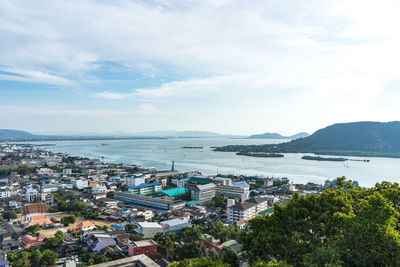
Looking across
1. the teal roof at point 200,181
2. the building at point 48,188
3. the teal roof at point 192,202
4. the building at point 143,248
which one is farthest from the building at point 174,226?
the building at point 48,188

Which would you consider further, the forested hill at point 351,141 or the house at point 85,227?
the forested hill at point 351,141

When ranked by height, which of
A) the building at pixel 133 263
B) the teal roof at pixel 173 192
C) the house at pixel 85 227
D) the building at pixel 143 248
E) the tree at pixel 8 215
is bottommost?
the tree at pixel 8 215

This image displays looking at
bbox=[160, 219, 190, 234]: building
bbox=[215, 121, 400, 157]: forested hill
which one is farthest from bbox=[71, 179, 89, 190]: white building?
bbox=[215, 121, 400, 157]: forested hill

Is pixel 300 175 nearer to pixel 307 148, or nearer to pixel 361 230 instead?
pixel 361 230

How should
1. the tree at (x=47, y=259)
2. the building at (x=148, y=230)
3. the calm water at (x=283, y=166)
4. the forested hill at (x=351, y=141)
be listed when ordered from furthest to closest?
the forested hill at (x=351, y=141) < the calm water at (x=283, y=166) < the building at (x=148, y=230) < the tree at (x=47, y=259)

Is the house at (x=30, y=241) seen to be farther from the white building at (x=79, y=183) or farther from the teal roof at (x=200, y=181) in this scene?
the teal roof at (x=200, y=181)

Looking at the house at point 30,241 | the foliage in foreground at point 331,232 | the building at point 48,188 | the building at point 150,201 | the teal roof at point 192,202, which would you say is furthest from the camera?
the building at point 48,188
